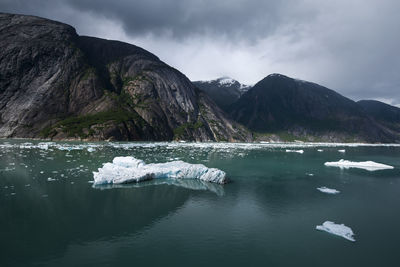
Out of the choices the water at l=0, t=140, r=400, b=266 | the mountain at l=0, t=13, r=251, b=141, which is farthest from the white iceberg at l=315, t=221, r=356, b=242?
the mountain at l=0, t=13, r=251, b=141

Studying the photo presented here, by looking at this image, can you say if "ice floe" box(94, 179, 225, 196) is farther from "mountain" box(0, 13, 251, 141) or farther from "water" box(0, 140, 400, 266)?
"mountain" box(0, 13, 251, 141)

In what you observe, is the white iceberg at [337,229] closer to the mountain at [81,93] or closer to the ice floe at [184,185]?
the ice floe at [184,185]

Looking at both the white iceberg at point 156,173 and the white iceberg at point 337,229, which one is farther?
the white iceberg at point 156,173

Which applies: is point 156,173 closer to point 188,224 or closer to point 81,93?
point 188,224

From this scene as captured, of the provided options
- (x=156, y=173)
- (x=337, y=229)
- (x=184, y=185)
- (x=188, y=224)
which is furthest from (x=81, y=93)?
(x=337, y=229)

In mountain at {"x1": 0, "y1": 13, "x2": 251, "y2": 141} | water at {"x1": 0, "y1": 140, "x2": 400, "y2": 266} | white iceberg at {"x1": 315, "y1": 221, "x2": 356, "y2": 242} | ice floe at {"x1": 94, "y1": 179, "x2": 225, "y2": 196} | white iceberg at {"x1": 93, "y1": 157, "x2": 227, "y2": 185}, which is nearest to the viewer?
water at {"x1": 0, "y1": 140, "x2": 400, "y2": 266}

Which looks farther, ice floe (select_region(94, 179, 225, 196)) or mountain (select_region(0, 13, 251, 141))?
mountain (select_region(0, 13, 251, 141))

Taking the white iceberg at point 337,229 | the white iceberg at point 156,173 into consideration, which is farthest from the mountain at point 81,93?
the white iceberg at point 337,229
